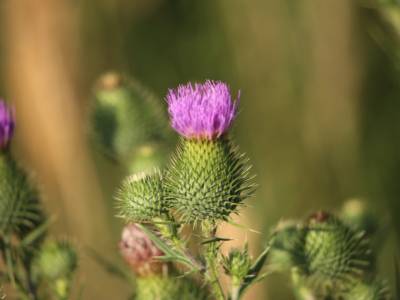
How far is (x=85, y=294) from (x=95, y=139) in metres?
2.77

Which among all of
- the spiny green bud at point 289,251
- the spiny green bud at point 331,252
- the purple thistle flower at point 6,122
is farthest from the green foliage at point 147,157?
the spiny green bud at point 331,252

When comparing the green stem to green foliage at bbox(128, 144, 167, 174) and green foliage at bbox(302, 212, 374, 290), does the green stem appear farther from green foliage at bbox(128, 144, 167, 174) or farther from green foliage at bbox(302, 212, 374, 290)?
green foliage at bbox(128, 144, 167, 174)

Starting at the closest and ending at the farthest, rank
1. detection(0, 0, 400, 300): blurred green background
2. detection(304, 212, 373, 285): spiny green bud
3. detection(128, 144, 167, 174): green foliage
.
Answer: detection(304, 212, 373, 285): spiny green bud, detection(128, 144, 167, 174): green foliage, detection(0, 0, 400, 300): blurred green background

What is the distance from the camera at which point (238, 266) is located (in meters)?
2.30

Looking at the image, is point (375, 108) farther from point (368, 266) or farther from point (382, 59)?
point (368, 266)

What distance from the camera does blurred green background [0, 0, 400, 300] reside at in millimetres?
6379

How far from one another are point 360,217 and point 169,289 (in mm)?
843

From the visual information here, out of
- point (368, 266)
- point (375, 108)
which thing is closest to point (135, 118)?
point (368, 266)

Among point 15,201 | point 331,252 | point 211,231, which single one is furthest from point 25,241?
point 331,252

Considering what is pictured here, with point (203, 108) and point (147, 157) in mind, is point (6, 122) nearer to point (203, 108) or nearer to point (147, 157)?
point (147, 157)

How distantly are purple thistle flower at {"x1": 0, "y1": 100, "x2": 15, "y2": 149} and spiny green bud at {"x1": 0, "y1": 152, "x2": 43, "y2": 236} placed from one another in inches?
3.8

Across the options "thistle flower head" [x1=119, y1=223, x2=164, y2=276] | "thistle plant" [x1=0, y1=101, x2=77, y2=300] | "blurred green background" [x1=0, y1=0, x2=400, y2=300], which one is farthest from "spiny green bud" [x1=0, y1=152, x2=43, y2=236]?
"blurred green background" [x1=0, y1=0, x2=400, y2=300]

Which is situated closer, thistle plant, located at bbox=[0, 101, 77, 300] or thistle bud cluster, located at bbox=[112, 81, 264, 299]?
thistle bud cluster, located at bbox=[112, 81, 264, 299]

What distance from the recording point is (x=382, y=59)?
6.71 m
